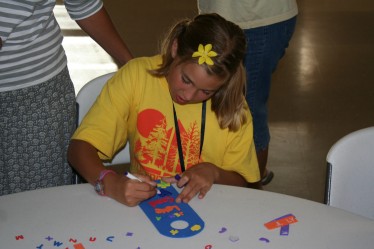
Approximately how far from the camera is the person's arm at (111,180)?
172 centimetres

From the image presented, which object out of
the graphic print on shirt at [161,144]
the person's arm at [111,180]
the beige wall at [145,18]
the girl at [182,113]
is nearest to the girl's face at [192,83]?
the girl at [182,113]

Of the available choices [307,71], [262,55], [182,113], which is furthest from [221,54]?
[307,71]

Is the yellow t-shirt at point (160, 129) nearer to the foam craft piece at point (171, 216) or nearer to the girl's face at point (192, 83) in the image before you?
the girl's face at point (192, 83)

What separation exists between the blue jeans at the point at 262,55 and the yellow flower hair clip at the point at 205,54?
77 cm

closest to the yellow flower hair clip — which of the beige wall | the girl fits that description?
the girl

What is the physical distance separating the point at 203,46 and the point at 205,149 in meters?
0.33

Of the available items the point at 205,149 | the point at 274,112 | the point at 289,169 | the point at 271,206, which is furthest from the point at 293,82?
the point at 271,206

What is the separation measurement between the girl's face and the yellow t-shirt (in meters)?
0.10

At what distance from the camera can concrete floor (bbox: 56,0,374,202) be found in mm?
3562

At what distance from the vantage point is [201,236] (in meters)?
1.61

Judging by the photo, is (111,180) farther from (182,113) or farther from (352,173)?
(352,173)

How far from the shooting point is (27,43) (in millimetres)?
2010

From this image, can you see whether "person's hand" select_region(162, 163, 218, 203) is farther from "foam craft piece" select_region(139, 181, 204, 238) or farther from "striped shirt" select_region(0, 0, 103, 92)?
"striped shirt" select_region(0, 0, 103, 92)

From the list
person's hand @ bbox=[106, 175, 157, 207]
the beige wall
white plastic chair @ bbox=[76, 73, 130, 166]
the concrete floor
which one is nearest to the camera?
person's hand @ bbox=[106, 175, 157, 207]
